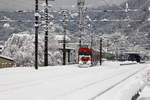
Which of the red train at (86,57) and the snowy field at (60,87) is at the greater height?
the red train at (86,57)

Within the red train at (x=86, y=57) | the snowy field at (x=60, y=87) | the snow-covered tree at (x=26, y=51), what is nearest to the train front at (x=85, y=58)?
the red train at (x=86, y=57)

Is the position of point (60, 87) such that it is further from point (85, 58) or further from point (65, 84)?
point (85, 58)

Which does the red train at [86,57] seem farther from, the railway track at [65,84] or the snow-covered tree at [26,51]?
the railway track at [65,84]

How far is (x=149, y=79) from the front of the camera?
78.5 ft

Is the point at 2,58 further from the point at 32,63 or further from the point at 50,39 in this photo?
the point at 50,39

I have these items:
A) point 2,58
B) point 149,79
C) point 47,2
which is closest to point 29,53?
point 2,58

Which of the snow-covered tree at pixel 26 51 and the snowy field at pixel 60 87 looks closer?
the snowy field at pixel 60 87

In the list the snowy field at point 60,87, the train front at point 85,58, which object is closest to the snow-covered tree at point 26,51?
the train front at point 85,58

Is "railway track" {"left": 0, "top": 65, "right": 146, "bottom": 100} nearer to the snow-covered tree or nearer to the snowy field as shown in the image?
the snowy field

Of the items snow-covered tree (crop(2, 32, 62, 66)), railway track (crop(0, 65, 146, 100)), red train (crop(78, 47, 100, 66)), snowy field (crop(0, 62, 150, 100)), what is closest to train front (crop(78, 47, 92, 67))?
red train (crop(78, 47, 100, 66))

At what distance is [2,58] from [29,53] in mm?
15082

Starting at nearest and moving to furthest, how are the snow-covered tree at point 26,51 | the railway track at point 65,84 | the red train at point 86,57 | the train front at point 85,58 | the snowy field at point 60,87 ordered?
the snowy field at point 60,87 < the railway track at point 65,84 < the train front at point 85,58 < the red train at point 86,57 < the snow-covered tree at point 26,51

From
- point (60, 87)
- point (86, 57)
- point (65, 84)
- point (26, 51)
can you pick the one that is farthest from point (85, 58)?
point (60, 87)

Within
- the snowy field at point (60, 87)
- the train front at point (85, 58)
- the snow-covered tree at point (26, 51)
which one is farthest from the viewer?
the snow-covered tree at point (26, 51)
